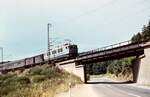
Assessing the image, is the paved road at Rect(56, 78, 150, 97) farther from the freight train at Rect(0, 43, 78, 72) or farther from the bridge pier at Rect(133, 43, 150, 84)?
the freight train at Rect(0, 43, 78, 72)

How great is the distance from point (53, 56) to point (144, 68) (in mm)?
29416

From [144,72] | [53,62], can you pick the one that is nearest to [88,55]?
[53,62]

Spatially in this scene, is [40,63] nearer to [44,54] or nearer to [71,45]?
[44,54]

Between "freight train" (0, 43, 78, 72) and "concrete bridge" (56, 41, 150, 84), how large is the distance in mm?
1330

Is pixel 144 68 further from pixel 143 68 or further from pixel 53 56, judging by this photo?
pixel 53 56

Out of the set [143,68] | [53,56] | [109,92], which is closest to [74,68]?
[53,56]

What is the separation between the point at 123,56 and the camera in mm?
71438

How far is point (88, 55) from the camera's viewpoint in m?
76.7

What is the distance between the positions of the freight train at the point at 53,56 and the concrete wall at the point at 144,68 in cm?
2021

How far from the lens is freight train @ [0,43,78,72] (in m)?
79.9

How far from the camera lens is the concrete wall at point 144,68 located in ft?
193

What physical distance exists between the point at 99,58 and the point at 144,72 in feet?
53.8

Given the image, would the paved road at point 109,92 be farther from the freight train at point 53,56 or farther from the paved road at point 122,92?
the freight train at point 53,56

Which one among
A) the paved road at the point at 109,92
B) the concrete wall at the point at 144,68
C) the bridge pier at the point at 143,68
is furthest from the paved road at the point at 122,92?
the bridge pier at the point at 143,68
